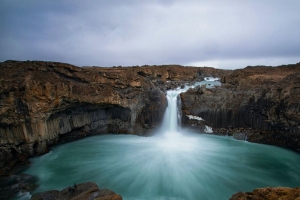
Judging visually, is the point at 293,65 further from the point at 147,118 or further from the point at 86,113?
the point at 86,113

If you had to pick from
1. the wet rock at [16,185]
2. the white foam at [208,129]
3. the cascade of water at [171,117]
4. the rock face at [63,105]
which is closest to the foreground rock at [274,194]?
the wet rock at [16,185]

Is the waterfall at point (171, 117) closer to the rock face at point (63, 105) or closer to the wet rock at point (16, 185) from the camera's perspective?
the rock face at point (63, 105)

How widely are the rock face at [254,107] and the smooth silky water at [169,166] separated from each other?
2.93 feet

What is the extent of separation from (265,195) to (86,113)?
13.5 meters

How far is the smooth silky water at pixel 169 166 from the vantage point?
27.2 ft

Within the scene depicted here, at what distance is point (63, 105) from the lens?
42.3 ft

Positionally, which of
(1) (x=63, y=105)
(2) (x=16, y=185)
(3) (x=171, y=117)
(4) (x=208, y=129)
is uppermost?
(1) (x=63, y=105)

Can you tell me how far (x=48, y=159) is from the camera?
38.0ft

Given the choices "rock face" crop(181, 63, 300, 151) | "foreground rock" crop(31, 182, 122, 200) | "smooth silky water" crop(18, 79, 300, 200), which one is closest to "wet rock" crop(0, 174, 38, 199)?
"smooth silky water" crop(18, 79, 300, 200)

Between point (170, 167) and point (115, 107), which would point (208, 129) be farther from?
point (115, 107)

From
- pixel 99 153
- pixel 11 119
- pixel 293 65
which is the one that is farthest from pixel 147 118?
pixel 293 65

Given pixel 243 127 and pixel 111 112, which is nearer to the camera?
pixel 243 127

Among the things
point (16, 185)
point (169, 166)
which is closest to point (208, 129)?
point (169, 166)

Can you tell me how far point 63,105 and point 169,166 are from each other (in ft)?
26.4
